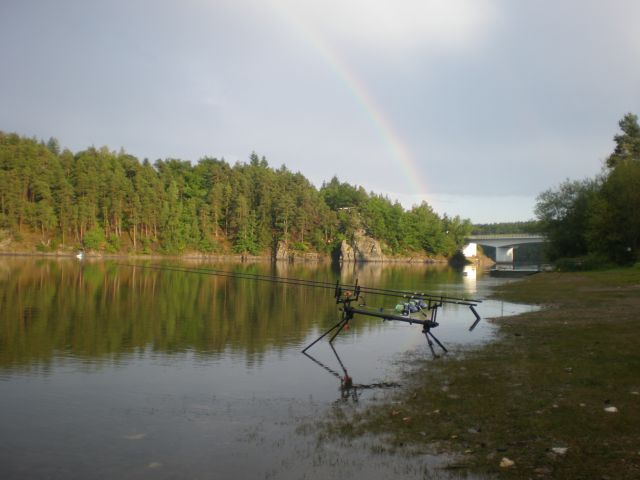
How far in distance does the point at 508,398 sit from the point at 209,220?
491 feet

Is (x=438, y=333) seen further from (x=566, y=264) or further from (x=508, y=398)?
(x=566, y=264)

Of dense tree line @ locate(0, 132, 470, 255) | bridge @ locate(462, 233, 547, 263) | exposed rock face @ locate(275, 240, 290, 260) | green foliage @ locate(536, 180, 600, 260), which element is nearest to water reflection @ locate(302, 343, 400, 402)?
green foliage @ locate(536, 180, 600, 260)

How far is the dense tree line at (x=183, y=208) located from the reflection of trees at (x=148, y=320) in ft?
276

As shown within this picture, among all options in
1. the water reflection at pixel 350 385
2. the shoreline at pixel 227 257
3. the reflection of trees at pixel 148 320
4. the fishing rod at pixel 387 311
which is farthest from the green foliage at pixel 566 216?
the shoreline at pixel 227 257

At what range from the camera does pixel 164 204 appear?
141750mm

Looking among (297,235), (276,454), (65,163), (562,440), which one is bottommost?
(276,454)

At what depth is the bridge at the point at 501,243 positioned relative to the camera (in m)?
163

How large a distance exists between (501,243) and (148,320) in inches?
6223

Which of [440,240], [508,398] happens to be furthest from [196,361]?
[440,240]

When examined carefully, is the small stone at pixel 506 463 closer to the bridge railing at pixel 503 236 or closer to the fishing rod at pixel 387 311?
the fishing rod at pixel 387 311

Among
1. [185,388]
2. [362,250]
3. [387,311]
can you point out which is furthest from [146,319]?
[362,250]

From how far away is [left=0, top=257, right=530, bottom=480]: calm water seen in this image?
9.62 metres

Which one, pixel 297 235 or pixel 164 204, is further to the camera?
pixel 297 235

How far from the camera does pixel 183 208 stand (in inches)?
5955
